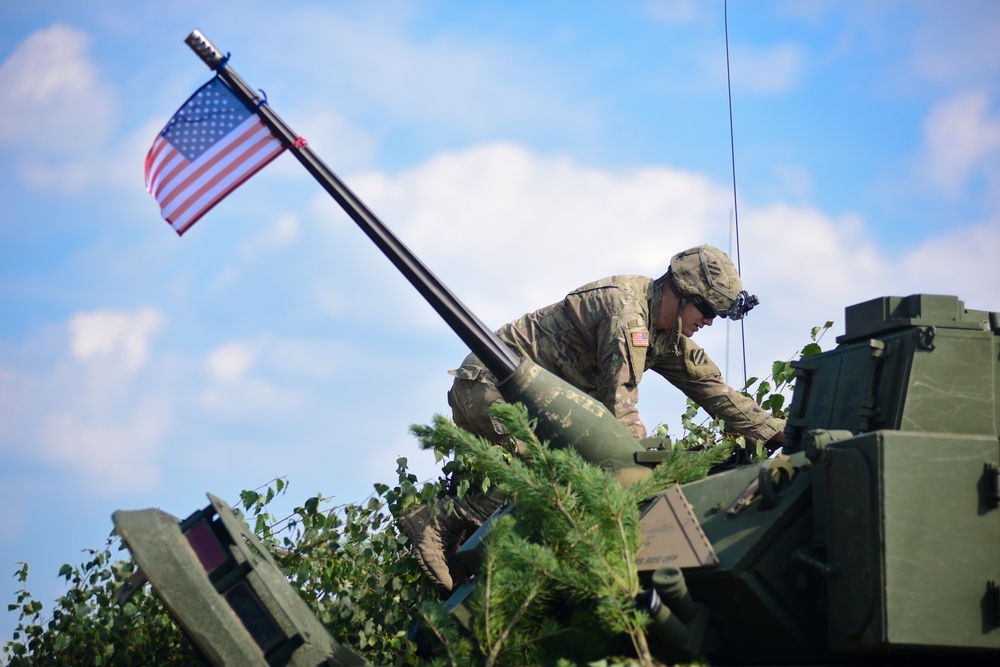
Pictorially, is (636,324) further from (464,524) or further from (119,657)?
(119,657)

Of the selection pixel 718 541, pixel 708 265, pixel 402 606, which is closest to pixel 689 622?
pixel 718 541

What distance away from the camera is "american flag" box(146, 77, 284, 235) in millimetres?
6105

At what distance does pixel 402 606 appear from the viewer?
668 cm

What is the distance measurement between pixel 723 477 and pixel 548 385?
78cm

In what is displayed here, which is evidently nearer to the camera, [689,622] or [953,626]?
[953,626]

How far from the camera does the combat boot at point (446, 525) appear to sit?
6.80 m

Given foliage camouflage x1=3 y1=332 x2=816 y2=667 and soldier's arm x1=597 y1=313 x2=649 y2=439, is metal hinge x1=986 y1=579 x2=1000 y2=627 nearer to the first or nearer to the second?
foliage camouflage x1=3 y1=332 x2=816 y2=667

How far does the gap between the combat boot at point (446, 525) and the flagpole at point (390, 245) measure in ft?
6.20

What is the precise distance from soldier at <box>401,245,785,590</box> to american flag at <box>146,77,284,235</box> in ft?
5.65

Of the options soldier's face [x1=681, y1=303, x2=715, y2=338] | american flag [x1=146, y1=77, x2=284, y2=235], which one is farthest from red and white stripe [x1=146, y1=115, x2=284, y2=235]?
soldier's face [x1=681, y1=303, x2=715, y2=338]

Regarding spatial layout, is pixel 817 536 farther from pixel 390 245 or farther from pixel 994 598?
pixel 390 245

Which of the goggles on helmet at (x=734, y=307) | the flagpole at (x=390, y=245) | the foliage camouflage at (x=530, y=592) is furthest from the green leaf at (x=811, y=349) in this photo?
the flagpole at (x=390, y=245)

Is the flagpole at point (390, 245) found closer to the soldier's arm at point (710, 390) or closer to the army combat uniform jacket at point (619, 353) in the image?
the army combat uniform jacket at point (619, 353)

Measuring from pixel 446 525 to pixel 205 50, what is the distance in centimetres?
→ 286
